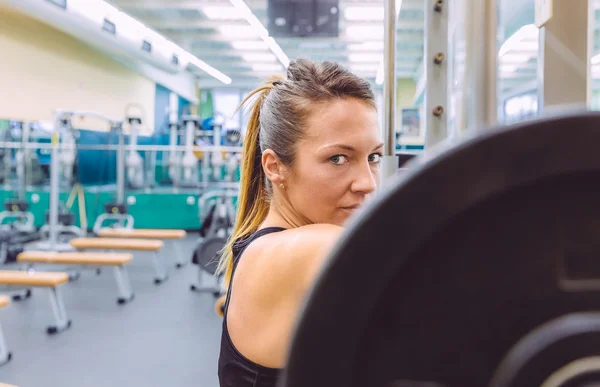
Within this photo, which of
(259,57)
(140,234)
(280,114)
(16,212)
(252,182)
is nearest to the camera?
(280,114)

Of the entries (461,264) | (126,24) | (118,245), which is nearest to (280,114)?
(461,264)

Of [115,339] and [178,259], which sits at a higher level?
[178,259]

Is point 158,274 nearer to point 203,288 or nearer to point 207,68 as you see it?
point 203,288

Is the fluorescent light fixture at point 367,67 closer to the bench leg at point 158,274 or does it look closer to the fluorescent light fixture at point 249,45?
the fluorescent light fixture at point 249,45

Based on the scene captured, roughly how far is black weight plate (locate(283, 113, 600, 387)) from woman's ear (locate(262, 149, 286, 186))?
61 centimetres

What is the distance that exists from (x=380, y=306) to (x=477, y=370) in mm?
77

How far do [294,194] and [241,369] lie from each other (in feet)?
1.03

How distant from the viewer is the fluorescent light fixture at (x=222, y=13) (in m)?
7.82

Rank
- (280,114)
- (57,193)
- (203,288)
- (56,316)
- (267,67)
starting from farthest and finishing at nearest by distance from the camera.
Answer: (267,67)
(57,193)
(203,288)
(56,316)
(280,114)

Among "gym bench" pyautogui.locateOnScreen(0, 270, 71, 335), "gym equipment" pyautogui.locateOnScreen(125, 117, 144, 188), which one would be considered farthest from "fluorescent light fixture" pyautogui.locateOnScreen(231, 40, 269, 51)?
"gym bench" pyautogui.locateOnScreen(0, 270, 71, 335)

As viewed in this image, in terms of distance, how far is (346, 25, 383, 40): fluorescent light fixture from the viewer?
330 inches

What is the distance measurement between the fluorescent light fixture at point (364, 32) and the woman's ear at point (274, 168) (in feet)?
26.0

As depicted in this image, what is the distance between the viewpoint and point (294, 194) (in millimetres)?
846

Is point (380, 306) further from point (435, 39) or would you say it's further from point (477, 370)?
point (435, 39)
